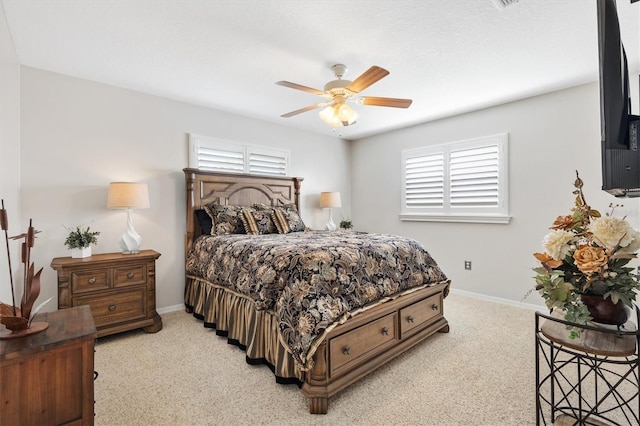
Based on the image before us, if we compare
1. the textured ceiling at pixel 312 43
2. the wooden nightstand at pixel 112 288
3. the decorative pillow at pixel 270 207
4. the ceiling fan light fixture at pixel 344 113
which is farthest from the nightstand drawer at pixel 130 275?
the ceiling fan light fixture at pixel 344 113

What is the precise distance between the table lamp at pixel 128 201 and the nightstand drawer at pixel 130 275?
22 cm

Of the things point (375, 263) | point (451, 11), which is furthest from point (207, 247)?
point (451, 11)

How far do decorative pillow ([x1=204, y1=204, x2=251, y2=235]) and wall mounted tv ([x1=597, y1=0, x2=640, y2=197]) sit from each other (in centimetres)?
325

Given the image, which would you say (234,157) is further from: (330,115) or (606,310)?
(606,310)

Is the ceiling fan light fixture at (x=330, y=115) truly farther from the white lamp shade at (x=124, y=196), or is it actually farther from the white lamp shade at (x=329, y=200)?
the white lamp shade at (x=329, y=200)

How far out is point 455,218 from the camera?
172 inches

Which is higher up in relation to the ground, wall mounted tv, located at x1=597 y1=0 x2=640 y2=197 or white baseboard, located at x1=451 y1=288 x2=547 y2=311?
→ wall mounted tv, located at x1=597 y1=0 x2=640 y2=197

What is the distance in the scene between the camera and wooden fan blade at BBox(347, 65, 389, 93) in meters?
2.17

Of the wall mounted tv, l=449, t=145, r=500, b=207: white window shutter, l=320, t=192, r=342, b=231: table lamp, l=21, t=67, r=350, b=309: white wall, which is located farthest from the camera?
l=320, t=192, r=342, b=231: table lamp

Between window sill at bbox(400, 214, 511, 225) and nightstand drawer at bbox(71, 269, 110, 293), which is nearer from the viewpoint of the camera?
nightstand drawer at bbox(71, 269, 110, 293)

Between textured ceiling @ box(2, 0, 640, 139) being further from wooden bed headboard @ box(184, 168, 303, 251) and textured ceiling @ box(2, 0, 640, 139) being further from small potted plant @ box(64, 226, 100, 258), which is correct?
small potted plant @ box(64, 226, 100, 258)

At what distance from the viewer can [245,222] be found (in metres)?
3.68

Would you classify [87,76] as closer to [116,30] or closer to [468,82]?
[116,30]

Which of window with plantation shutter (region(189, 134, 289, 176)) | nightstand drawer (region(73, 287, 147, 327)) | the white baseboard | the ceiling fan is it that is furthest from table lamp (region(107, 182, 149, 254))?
the white baseboard
